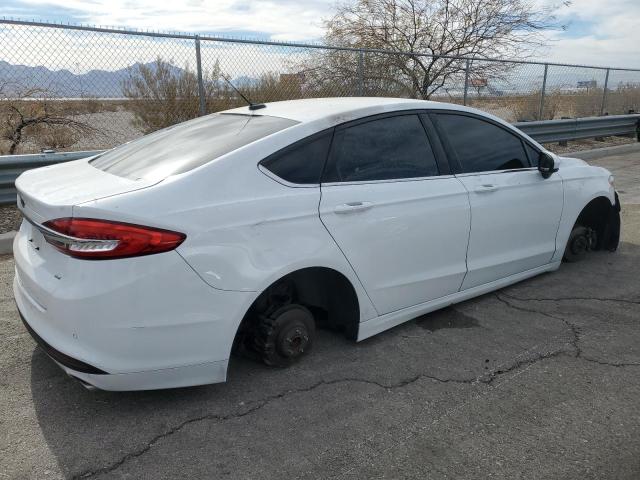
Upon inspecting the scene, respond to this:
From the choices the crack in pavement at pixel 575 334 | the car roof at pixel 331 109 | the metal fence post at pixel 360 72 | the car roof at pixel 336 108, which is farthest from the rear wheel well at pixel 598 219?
the metal fence post at pixel 360 72

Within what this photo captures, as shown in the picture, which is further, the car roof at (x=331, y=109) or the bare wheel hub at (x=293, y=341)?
the car roof at (x=331, y=109)

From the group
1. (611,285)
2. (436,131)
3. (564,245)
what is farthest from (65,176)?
(611,285)

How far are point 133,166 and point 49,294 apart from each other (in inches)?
35.0

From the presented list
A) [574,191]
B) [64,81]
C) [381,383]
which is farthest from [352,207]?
[64,81]

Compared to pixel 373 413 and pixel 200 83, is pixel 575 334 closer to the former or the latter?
pixel 373 413

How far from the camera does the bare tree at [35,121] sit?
6.16m

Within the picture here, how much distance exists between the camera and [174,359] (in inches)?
104

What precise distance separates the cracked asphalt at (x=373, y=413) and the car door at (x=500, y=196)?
22.2 inches

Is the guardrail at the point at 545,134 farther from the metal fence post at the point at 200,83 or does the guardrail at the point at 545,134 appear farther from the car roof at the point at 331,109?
the car roof at the point at 331,109

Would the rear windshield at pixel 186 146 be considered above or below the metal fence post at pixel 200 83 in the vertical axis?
below

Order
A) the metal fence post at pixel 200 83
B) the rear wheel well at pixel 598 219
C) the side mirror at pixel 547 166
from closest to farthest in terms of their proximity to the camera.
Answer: the side mirror at pixel 547 166 → the rear wheel well at pixel 598 219 → the metal fence post at pixel 200 83

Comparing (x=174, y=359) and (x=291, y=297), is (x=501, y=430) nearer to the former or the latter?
(x=291, y=297)

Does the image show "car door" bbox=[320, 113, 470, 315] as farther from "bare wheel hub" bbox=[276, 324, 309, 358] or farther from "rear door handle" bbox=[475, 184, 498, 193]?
"bare wheel hub" bbox=[276, 324, 309, 358]

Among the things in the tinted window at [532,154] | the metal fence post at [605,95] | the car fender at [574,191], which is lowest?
the car fender at [574,191]
